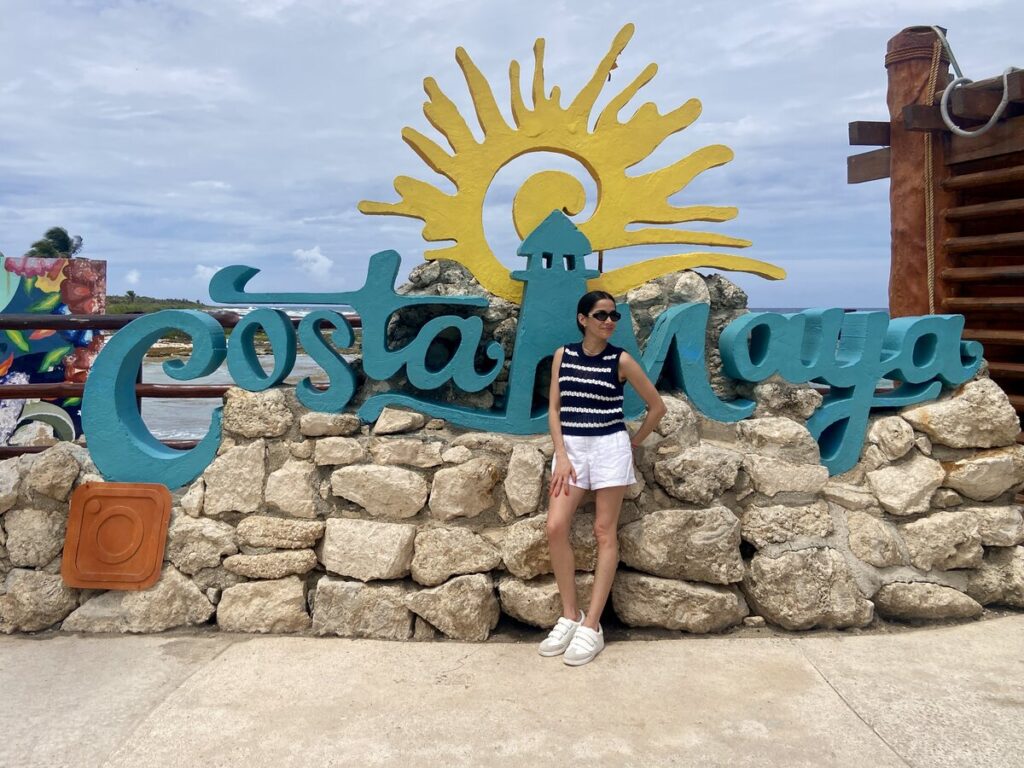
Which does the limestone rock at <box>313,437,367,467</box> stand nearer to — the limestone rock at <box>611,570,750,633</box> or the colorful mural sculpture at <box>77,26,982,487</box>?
the colorful mural sculpture at <box>77,26,982,487</box>

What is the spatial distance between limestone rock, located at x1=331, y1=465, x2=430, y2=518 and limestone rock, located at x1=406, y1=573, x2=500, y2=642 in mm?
393

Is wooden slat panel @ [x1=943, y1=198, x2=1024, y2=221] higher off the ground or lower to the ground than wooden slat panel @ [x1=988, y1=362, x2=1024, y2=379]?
higher

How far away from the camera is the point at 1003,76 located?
4805 millimetres

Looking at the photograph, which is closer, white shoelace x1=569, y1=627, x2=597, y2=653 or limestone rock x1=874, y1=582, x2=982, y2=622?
white shoelace x1=569, y1=627, x2=597, y2=653

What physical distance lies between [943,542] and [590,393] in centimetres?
206

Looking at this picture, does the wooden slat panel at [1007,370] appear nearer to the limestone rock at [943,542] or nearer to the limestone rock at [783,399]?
the limestone rock at [943,542]

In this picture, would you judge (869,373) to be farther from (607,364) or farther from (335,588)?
(335,588)

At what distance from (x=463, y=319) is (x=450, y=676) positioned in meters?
1.65

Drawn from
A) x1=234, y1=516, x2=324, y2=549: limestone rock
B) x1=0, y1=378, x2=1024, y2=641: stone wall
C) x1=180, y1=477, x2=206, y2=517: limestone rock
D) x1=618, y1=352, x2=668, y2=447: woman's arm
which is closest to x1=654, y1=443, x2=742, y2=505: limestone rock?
x1=0, y1=378, x2=1024, y2=641: stone wall

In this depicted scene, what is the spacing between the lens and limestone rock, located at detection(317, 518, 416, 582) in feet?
12.1

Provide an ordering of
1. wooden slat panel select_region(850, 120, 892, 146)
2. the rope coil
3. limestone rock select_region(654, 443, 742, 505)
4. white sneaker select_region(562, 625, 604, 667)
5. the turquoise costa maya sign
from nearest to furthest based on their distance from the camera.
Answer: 1. white sneaker select_region(562, 625, 604, 667)
2. limestone rock select_region(654, 443, 742, 505)
3. the turquoise costa maya sign
4. the rope coil
5. wooden slat panel select_region(850, 120, 892, 146)

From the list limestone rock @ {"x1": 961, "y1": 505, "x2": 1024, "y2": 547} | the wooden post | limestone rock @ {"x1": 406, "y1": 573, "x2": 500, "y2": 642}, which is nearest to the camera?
limestone rock @ {"x1": 406, "y1": 573, "x2": 500, "y2": 642}

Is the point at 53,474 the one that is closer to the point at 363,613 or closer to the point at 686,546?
the point at 363,613

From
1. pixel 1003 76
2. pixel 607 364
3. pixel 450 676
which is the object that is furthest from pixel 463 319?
pixel 1003 76
